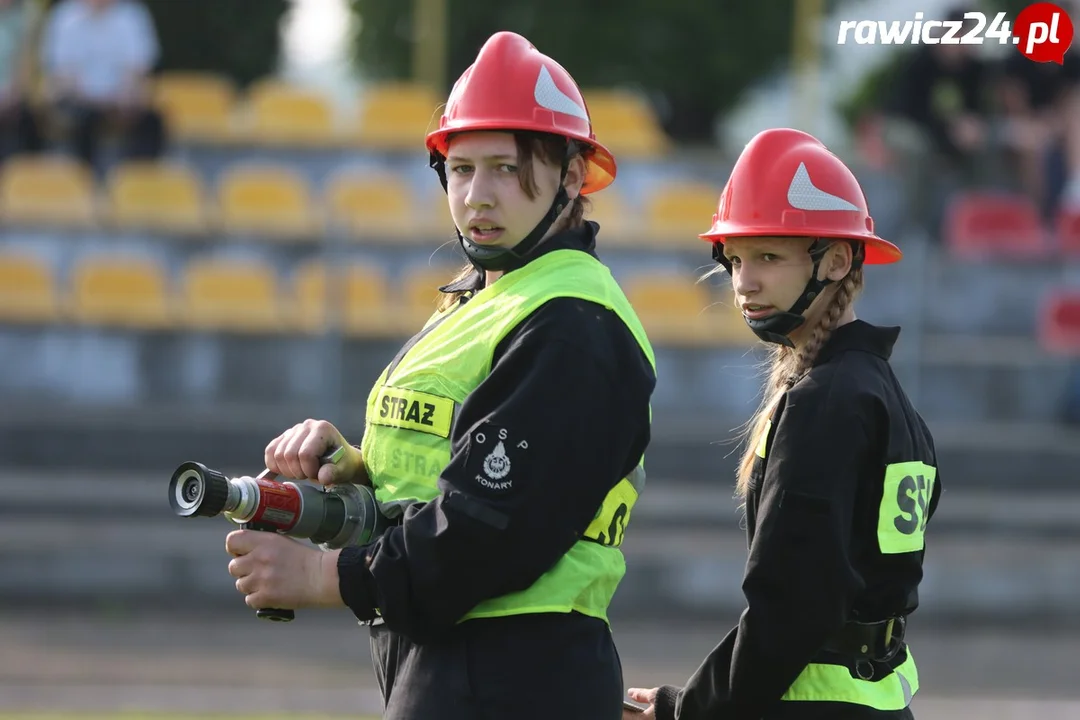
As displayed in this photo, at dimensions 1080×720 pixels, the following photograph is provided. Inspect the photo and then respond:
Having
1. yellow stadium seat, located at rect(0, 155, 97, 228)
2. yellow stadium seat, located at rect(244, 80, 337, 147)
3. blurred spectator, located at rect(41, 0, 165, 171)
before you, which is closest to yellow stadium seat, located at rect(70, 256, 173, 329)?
yellow stadium seat, located at rect(0, 155, 97, 228)

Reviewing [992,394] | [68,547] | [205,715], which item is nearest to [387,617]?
[205,715]

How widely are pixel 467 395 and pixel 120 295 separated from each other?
1027cm

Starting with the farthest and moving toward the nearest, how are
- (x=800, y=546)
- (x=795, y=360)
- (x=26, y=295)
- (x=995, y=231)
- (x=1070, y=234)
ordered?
(x=995, y=231) < (x=1070, y=234) < (x=26, y=295) < (x=795, y=360) < (x=800, y=546)

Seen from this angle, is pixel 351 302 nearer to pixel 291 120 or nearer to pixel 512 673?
pixel 291 120

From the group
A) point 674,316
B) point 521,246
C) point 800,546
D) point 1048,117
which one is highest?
point 1048,117

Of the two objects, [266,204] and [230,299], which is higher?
[266,204]

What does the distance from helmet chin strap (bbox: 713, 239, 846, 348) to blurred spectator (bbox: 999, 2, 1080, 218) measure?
1213 centimetres

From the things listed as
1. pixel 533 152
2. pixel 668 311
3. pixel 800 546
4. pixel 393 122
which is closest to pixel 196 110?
pixel 393 122

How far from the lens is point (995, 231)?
587 inches

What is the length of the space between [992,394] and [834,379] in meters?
9.97

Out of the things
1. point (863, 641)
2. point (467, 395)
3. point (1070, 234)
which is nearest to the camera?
point (467, 395)

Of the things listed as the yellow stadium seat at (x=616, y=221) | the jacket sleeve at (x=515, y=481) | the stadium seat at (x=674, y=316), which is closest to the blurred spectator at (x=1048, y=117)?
the yellow stadium seat at (x=616, y=221)

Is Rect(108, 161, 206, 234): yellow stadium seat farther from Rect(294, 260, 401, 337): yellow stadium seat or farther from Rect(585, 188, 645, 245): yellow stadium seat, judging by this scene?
Rect(585, 188, 645, 245): yellow stadium seat

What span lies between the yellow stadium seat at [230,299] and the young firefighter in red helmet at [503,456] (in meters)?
9.71
